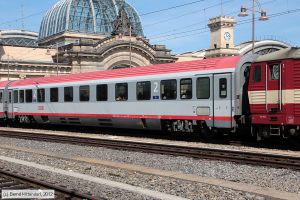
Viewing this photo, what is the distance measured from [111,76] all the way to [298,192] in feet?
60.6

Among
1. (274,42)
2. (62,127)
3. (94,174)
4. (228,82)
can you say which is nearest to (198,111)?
(228,82)

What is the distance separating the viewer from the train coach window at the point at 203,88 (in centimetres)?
2262

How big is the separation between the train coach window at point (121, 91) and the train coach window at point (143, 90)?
40.7 inches

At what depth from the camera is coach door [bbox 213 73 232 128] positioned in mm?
21562

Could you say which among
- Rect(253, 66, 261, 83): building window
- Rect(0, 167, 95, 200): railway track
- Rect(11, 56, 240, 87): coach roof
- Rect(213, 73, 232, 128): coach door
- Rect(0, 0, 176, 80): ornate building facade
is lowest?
Rect(0, 167, 95, 200): railway track

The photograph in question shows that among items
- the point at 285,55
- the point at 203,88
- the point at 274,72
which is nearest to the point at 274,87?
the point at 274,72

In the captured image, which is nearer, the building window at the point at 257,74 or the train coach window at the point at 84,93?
the building window at the point at 257,74

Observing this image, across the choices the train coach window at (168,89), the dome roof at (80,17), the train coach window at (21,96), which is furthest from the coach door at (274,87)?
the dome roof at (80,17)

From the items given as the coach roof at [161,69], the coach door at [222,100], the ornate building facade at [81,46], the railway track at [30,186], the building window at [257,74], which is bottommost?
the railway track at [30,186]

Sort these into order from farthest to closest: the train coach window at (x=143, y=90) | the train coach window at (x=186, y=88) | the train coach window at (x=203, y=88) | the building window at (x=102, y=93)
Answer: the building window at (x=102, y=93)
the train coach window at (x=143, y=90)
the train coach window at (x=186, y=88)
the train coach window at (x=203, y=88)

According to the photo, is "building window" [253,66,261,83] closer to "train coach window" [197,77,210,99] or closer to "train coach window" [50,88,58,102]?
"train coach window" [197,77,210,99]

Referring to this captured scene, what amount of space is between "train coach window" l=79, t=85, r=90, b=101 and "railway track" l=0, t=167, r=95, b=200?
54.2ft

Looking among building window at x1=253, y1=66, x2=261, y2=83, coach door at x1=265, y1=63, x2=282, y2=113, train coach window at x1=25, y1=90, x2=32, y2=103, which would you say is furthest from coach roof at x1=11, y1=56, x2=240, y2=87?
coach door at x1=265, y1=63, x2=282, y2=113

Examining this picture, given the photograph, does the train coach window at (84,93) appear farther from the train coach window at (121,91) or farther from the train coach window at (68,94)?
the train coach window at (121,91)
